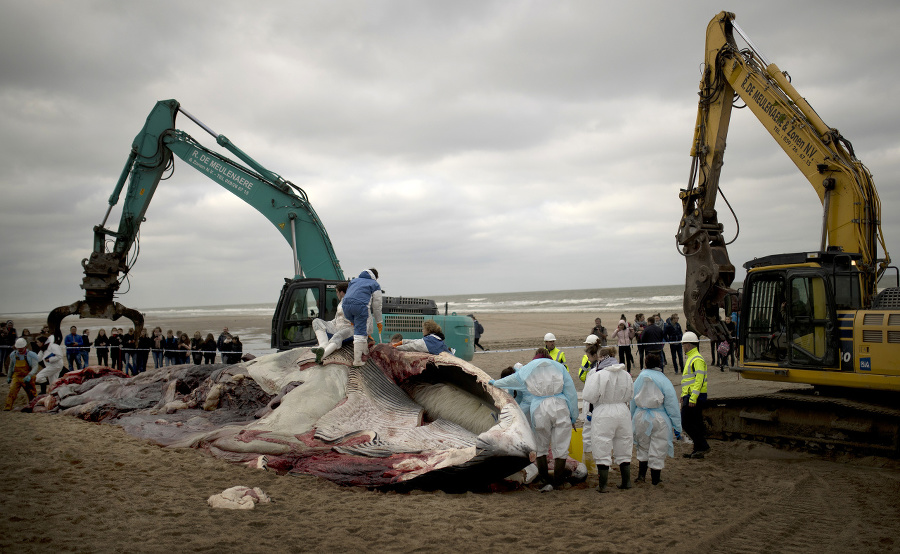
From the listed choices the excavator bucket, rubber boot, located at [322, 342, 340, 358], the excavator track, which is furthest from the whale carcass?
the excavator track

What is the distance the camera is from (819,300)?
7984 millimetres

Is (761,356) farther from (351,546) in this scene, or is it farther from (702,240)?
(351,546)

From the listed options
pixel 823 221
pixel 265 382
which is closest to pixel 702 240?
pixel 823 221

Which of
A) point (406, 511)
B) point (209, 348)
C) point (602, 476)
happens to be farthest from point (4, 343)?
point (602, 476)

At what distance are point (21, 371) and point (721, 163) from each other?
1402cm

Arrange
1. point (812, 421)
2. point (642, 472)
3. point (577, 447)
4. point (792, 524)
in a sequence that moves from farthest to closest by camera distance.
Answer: point (812, 421) → point (577, 447) → point (642, 472) → point (792, 524)

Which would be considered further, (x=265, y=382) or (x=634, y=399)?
(x=265, y=382)

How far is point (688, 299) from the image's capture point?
11.5 m

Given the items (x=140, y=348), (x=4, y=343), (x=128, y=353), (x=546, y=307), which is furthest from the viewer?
(x=546, y=307)

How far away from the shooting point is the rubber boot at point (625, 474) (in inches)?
245

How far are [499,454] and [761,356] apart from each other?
5279 millimetres

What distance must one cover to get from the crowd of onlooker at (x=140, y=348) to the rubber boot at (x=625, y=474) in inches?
421

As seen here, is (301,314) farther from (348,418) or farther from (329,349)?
(348,418)

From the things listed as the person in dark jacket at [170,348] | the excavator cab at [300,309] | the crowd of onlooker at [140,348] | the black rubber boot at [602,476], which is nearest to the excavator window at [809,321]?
the black rubber boot at [602,476]
